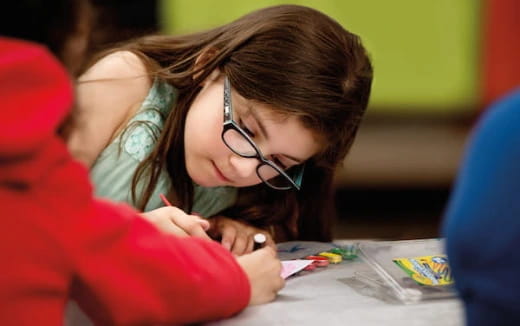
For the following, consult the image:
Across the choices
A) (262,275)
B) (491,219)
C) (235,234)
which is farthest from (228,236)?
(491,219)

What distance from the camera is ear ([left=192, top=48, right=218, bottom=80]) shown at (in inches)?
48.9

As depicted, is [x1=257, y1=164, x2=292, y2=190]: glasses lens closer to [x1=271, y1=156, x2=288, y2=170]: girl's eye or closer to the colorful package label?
[x1=271, y1=156, x2=288, y2=170]: girl's eye

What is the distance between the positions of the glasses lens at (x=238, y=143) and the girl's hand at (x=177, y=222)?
14 centimetres

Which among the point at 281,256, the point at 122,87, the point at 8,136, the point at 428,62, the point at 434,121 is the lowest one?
the point at 434,121

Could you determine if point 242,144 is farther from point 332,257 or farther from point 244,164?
point 332,257

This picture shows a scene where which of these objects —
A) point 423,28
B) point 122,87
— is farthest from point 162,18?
point 122,87

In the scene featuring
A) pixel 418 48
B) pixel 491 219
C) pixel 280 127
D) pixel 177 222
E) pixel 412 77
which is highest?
pixel 491 219

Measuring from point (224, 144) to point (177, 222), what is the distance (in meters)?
0.17

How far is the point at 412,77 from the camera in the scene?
3.29 meters

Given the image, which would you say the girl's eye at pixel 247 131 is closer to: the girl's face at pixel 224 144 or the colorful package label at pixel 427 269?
the girl's face at pixel 224 144

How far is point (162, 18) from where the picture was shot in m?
3.11

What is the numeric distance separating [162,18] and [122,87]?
1936 millimetres

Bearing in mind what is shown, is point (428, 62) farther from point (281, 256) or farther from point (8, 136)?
point (8, 136)

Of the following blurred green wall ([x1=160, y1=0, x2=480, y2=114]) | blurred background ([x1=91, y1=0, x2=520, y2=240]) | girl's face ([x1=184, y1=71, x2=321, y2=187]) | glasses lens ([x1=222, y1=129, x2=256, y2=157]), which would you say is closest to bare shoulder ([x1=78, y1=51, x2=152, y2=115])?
girl's face ([x1=184, y1=71, x2=321, y2=187])
